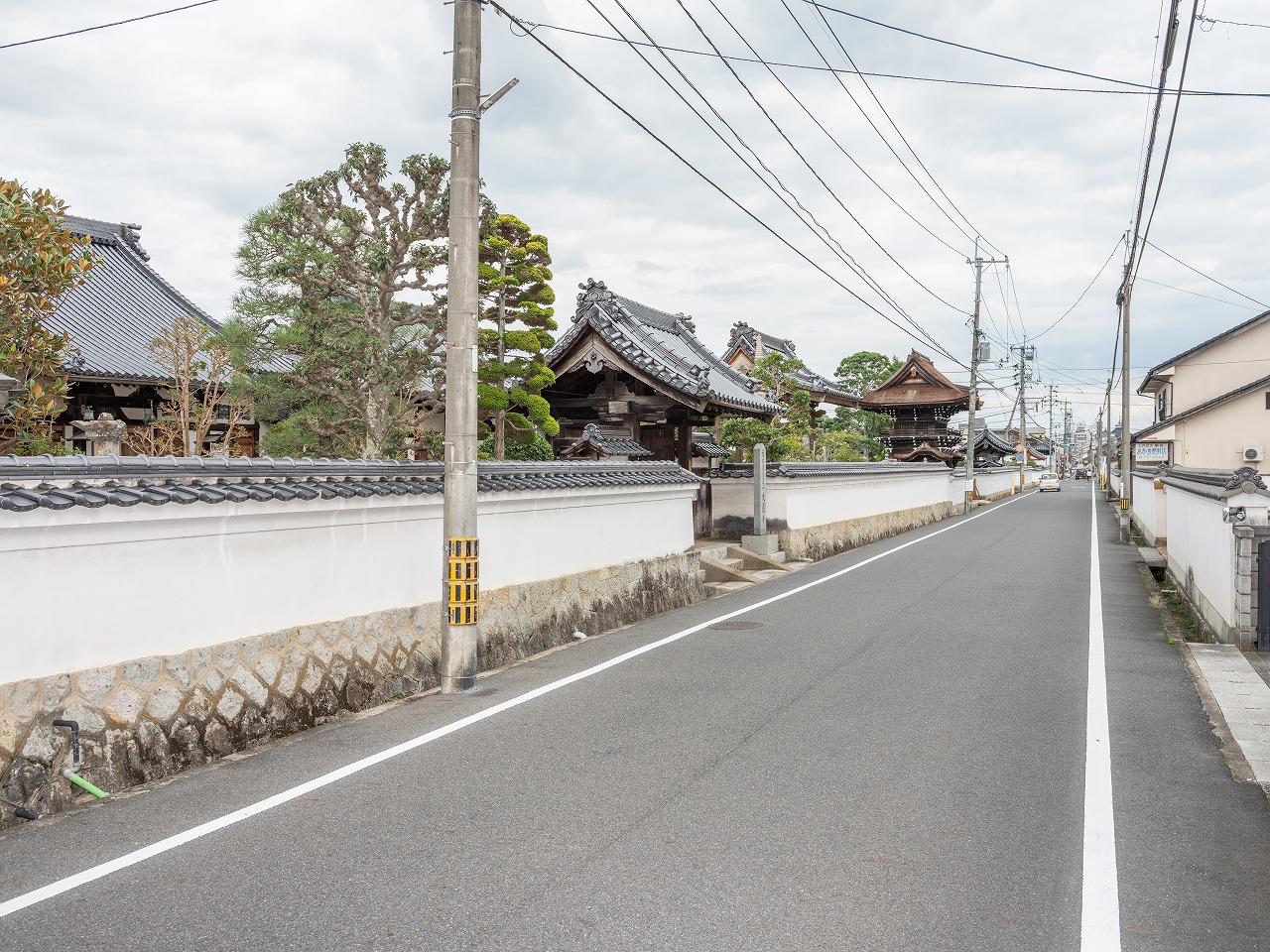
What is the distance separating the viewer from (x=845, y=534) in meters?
23.6

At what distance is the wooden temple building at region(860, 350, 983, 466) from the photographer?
5866 cm

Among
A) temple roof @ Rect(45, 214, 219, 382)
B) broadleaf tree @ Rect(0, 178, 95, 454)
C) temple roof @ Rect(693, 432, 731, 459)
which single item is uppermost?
temple roof @ Rect(45, 214, 219, 382)

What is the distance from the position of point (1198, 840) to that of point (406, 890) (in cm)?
398

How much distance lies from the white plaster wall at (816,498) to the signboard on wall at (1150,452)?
1655cm

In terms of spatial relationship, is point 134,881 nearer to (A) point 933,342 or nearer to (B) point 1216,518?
(B) point 1216,518

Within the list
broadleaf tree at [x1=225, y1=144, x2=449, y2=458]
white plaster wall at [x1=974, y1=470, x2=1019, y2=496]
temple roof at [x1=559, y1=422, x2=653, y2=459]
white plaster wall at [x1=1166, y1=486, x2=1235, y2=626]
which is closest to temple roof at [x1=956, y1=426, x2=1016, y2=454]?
white plaster wall at [x1=974, y1=470, x2=1019, y2=496]

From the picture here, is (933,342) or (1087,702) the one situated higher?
(933,342)

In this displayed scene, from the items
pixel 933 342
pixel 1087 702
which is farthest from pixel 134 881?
pixel 933 342

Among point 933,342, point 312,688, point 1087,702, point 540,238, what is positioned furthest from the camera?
point 933,342

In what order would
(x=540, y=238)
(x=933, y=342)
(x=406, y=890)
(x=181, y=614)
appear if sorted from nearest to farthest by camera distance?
1. (x=406, y=890)
2. (x=181, y=614)
3. (x=540, y=238)
4. (x=933, y=342)

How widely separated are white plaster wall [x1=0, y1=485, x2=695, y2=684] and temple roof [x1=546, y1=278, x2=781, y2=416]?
30.0ft

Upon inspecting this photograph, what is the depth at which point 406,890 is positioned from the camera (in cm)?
387

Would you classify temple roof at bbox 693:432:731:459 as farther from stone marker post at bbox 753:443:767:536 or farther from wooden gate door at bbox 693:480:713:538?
stone marker post at bbox 753:443:767:536

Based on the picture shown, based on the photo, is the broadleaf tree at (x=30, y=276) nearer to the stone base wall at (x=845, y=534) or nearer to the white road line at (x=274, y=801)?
the white road line at (x=274, y=801)
